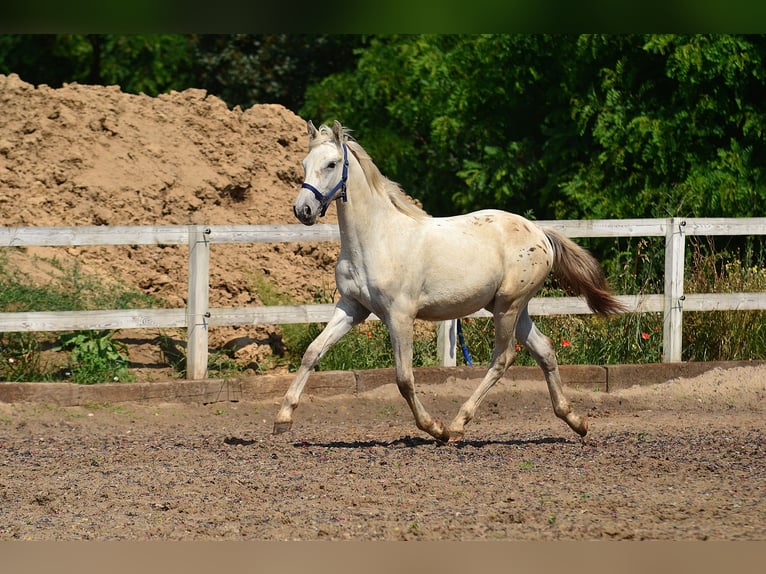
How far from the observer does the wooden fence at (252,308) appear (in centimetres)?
852

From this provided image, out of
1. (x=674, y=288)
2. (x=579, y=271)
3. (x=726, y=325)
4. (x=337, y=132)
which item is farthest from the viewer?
(x=726, y=325)

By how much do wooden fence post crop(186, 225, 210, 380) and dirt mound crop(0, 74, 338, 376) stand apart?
3.88 feet

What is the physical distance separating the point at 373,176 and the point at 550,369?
187cm

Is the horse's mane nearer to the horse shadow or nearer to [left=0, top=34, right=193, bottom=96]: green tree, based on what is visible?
the horse shadow

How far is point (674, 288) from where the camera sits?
10.0 metres

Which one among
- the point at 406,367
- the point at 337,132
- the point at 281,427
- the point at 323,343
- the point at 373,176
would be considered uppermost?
the point at 337,132

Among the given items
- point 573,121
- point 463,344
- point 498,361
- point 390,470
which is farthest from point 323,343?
point 573,121

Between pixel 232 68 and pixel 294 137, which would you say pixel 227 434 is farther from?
pixel 232 68

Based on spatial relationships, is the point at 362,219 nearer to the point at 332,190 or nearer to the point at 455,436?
Answer: the point at 332,190

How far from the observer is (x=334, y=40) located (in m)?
22.7

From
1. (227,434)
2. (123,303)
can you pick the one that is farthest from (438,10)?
(123,303)

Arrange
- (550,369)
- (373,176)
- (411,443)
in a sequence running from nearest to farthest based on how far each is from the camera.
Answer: (373,176) < (411,443) < (550,369)

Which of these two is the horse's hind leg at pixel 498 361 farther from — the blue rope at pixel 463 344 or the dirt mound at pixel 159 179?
the dirt mound at pixel 159 179

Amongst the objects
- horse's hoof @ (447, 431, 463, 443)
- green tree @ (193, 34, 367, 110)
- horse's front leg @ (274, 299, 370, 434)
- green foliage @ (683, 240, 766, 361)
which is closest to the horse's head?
horse's front leg @ (274, 299, 370, 434)
